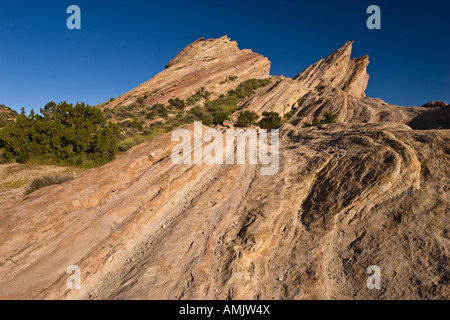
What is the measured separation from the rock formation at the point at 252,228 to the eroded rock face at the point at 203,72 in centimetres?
2941

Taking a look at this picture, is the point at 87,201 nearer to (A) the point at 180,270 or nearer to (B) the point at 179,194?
(B) the point at 179,194

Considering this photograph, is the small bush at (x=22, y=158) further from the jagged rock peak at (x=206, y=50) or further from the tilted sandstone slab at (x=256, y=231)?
the jagged rock peak at (x=206, y=50)

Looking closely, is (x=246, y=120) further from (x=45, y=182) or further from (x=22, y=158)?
(x=22, y=158)

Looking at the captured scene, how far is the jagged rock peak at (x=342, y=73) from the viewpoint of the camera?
42.4 meters

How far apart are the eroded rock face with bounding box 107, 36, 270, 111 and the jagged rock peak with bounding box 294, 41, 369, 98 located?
33.2 ft

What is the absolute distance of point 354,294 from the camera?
4266 millimetres

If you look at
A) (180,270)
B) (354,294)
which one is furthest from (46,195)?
(354,294)

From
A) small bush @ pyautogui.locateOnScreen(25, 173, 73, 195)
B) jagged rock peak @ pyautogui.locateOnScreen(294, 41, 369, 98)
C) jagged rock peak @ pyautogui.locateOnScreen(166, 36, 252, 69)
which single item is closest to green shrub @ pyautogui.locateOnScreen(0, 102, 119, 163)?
small bush @ pyautogui.locateOnScreen(25, 173, 73, 195)

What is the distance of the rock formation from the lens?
4586 millimetres

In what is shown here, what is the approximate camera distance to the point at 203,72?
41.1 metres

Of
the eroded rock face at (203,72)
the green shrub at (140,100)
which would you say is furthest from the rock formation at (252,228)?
the eroded rock face at (203,72)

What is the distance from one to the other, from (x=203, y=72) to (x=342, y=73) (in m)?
28.4
